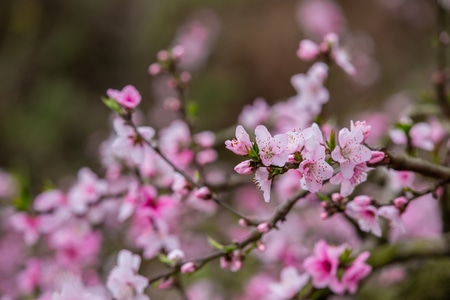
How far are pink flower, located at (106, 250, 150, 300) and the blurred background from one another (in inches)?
110

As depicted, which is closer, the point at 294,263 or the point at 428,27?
the point at 294,263

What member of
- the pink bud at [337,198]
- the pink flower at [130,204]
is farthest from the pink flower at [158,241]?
the pink bud at [337,198]

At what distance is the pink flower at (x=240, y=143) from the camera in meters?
0.79

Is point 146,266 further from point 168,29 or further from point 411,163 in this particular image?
point 411,163

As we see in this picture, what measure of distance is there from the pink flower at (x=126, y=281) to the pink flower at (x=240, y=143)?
0.39 m

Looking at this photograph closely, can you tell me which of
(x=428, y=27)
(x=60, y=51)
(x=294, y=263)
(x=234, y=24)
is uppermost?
(x=60, y=51)

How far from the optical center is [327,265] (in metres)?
1.14

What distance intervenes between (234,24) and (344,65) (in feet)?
9.92

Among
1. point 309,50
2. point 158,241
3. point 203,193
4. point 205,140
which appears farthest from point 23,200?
point 309,50

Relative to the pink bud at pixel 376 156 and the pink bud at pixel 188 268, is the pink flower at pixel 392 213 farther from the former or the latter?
the pink bud at pixel 188 268

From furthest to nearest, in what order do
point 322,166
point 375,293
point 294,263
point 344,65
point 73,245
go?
point 375,293 < point 73,245 < point 294,263 < point 344,65 < point 322,166

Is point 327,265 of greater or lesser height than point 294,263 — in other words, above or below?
below

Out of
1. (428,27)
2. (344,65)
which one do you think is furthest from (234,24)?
(344,65)

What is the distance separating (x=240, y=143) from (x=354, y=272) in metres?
0.46
